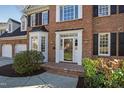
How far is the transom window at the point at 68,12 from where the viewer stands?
16500 millimetres

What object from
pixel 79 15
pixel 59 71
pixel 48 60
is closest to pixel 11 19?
pixel 48 60

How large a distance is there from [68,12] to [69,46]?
2.77m

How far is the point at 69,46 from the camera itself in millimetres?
17078

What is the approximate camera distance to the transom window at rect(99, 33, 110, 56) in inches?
587

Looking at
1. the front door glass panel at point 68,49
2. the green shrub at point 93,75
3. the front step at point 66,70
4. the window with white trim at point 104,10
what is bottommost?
the front step at point 66,70

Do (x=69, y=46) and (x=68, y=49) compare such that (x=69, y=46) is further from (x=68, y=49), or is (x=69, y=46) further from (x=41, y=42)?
(x=41, y=42)

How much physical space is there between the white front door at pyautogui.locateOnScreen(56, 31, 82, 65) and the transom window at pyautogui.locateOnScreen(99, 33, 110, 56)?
61.9 inches

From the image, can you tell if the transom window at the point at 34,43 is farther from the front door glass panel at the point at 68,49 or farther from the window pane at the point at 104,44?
the window pane at the point at 104,44

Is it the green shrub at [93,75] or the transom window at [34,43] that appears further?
the transom window at [34,43]

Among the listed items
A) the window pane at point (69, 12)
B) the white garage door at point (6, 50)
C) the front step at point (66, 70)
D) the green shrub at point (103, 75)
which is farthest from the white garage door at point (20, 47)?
the green shrub at point (103, 75)

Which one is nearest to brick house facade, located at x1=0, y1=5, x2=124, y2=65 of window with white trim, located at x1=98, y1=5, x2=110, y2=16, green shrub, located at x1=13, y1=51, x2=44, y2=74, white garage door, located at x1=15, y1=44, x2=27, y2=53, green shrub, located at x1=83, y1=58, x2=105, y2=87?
window with white trim, located at x1=98, y1=5, x2=110, y2=16

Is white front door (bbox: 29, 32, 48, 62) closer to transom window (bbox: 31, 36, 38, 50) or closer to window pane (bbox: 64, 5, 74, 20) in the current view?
transom window (bbox: 31, 36, 38, 50)

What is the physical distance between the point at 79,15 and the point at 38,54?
4.37 m

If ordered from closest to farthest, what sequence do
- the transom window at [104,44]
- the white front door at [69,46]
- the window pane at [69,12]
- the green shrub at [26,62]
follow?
the green shrub at [26,62]
the transom window at [104,44]
the white front door at [69,46]
the window pane at [69,12]
